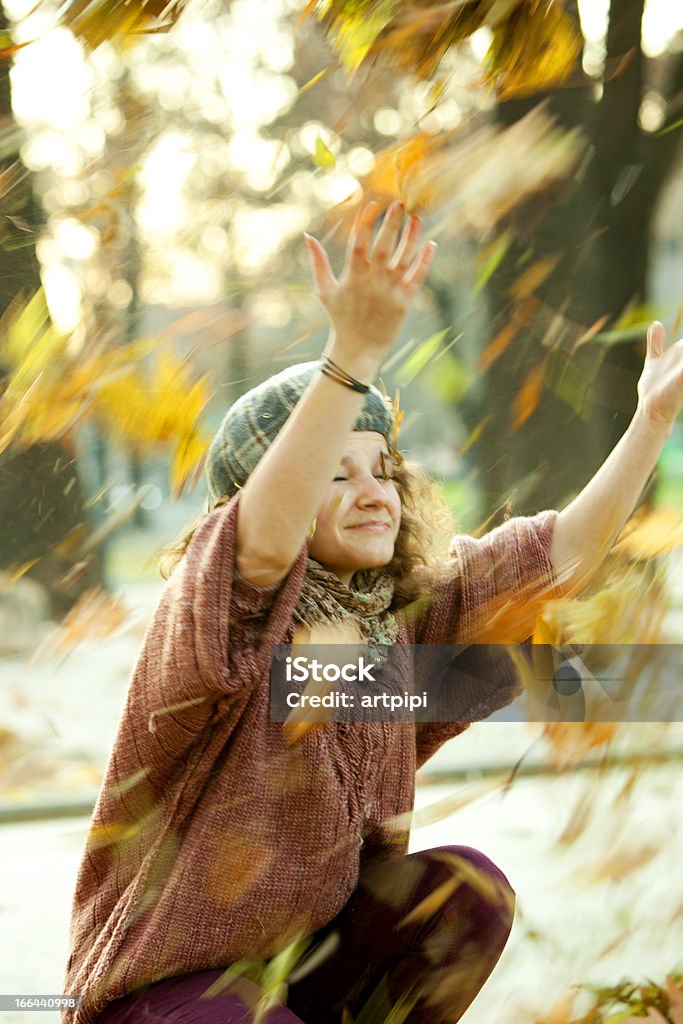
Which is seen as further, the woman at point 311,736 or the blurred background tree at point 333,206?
the blurred background tree at point 333,206

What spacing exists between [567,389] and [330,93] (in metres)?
0.38

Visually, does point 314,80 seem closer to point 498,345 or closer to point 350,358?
point 498,345

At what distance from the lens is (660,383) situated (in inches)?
33.4

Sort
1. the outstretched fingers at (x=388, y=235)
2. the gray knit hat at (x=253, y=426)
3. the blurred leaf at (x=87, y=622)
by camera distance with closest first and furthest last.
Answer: the outstretched fingers at (x=388, y=235), the gray knit hat at (x=253, y=426), the blurred leaf at (x=87, y=622)

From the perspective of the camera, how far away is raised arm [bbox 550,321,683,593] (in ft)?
2.79

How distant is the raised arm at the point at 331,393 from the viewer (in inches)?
25.6

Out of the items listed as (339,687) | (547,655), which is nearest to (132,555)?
(339,687)

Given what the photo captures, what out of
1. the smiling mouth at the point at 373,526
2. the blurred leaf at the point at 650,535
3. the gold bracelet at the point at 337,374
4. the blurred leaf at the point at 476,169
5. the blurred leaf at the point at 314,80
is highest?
the blurred leaf at the point at 314,80

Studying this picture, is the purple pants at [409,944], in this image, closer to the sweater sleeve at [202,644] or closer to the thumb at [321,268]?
the sweater sleeve at [202,644]

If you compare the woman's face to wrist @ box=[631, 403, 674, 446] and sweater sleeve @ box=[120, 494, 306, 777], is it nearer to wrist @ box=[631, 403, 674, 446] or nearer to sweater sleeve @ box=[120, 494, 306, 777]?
sweater sleeve @ box=[120, 494, 306, 777]

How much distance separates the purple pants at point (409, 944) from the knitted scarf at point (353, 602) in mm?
214

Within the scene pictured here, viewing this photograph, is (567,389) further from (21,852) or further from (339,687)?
(21,852)

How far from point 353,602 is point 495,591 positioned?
140 millimetres

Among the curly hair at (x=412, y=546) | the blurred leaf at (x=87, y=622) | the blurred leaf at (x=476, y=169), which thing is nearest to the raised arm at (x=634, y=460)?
the curly hair at (x=412, y=546)
